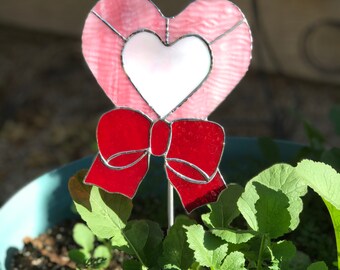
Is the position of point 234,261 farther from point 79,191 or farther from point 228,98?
point 228,98

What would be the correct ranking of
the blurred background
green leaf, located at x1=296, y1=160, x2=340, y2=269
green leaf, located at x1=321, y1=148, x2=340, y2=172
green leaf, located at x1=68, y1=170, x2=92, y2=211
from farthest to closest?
the blurred background < green leaf, located at x1=321, y1=148, x2=340, y2=172 < green leaf, located at x1=68, y1=170, x2=92, y2=211 < green leaf, located at x1=296, y1=160, x2=340, y2=269

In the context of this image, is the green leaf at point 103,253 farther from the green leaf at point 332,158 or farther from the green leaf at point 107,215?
the green leaf at point 332,158

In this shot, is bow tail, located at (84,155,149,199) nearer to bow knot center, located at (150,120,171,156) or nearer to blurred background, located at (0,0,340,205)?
bow knot center, located at (150,120,171,156)

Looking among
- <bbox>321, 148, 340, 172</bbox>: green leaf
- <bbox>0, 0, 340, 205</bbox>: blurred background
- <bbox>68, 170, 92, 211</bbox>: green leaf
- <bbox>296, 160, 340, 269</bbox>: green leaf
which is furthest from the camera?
<bbox>0, 0, 340, 205</bbox>: blurred background

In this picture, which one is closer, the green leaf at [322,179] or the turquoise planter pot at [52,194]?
the green leaf at [322,179]

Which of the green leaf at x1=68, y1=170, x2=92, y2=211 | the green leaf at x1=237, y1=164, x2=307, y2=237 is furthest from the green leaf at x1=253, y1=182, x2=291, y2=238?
the green leaf at x1=68, y1=170, x2=92, y2=211

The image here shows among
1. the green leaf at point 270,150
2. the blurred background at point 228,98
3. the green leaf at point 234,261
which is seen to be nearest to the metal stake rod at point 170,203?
the green leaf at point 234,261

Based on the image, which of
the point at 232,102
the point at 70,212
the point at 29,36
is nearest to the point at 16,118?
the point at 29,36

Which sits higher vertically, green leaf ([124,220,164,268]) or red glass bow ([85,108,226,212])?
red glass bow ([85,108,226,212])
